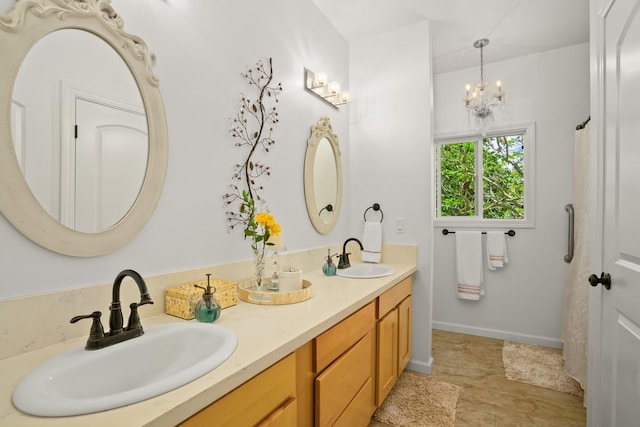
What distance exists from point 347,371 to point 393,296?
28.4 inches

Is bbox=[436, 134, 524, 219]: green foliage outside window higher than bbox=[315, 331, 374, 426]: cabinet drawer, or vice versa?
bbox=[436, 134, 524, 219]: green foliage outside window

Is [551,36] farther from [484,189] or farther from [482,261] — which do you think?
[482,261]

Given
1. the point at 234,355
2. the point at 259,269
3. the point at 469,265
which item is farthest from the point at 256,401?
the point at 469,265

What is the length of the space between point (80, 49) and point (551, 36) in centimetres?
330

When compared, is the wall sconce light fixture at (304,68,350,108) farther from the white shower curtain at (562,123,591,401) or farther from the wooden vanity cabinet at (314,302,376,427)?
the white shower curtain at (562,123,591,401)

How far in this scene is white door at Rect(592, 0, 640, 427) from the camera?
3.69ft

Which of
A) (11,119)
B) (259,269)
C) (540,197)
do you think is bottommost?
(259,269)

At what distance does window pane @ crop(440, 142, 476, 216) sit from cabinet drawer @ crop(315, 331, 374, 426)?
2.21 metres

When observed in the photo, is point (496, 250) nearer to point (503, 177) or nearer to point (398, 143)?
point (503, 177)

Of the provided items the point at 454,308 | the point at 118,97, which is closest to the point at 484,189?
the point at 454,308

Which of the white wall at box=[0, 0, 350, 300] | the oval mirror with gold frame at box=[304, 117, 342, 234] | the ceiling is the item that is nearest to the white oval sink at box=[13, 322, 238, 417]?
the white wall at box=[0, 0, 350, 300]

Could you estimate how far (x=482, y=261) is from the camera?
323 cm

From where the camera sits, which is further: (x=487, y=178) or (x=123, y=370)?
(x=487, y=178)

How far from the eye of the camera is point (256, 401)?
875 millimetres
